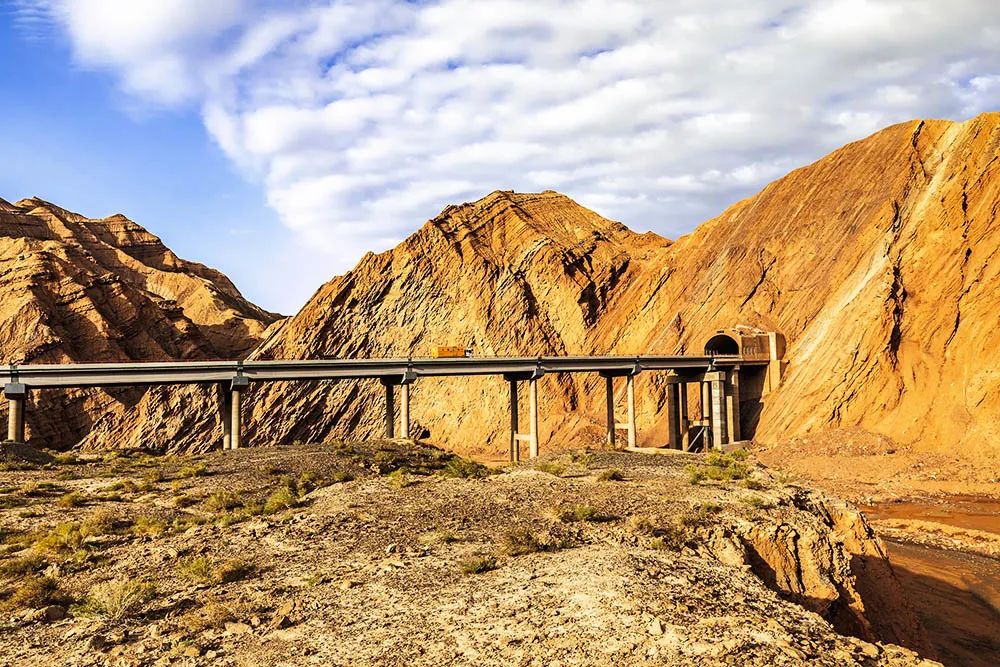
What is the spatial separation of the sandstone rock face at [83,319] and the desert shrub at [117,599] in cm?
5602

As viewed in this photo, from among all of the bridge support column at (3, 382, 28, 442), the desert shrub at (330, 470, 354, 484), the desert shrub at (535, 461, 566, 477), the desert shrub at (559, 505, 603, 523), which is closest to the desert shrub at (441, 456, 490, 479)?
the desert shrub at (535, 461, 566, 477)

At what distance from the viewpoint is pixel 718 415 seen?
4878cm

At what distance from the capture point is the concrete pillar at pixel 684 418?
50.5 metres

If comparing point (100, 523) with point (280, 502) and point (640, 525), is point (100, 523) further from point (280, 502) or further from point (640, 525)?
point (640, 525)

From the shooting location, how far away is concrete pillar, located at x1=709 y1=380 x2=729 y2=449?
48.3 meters

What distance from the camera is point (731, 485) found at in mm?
18891

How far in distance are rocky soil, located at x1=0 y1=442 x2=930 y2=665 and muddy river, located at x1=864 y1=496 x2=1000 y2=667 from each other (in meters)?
2.89

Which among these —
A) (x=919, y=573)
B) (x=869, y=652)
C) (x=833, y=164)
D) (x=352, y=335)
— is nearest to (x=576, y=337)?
(x=352, y=335)

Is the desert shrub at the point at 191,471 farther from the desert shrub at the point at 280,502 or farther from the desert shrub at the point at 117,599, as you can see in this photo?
the desert shrub at the point at 117,599

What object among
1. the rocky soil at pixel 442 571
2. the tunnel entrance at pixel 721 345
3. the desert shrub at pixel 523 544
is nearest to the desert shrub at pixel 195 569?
the rocky soil at pixel 442 571

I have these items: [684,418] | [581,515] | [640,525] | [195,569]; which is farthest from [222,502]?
[684,418]

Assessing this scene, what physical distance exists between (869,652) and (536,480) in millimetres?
12570

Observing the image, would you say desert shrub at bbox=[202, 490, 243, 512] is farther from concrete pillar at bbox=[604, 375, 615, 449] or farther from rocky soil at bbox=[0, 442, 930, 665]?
concrete pillar at bbox=[604, 375, 615, 449]

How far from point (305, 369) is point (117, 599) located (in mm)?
27567
